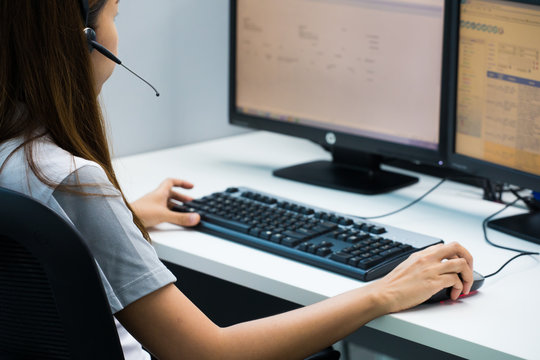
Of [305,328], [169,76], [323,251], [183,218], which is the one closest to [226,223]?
[183,218]

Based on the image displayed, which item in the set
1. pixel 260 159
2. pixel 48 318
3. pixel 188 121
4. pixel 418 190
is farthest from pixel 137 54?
pixel 48 318

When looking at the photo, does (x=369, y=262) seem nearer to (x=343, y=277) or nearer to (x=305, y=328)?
(x=343, y=277)

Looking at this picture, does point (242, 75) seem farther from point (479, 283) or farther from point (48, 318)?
point (48, 318)

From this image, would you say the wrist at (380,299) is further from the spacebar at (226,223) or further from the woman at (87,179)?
the spacebar at (226,223)

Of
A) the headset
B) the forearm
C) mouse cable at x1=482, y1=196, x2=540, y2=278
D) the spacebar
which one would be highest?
the headset

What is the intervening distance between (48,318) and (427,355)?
954 mm

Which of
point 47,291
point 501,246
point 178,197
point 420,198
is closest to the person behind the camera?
point 47,291

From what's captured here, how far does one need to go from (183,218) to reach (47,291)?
0.54m

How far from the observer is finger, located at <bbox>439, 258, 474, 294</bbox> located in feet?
Answer: 3.46

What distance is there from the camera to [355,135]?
1.64 m

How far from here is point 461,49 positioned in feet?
4.62

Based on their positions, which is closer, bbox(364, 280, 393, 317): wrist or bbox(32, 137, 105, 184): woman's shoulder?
bbox(32, 137, 105, 184): woman's shoulder

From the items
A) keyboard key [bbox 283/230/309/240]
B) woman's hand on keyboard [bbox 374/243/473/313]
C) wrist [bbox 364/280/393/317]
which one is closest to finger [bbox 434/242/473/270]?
woman's hand on keyboard [bbox 374/243/473/313]

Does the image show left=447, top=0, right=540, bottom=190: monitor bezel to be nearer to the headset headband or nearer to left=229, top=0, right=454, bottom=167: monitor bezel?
left=229, top=0, right=454, bottom=167: monitor bezel
